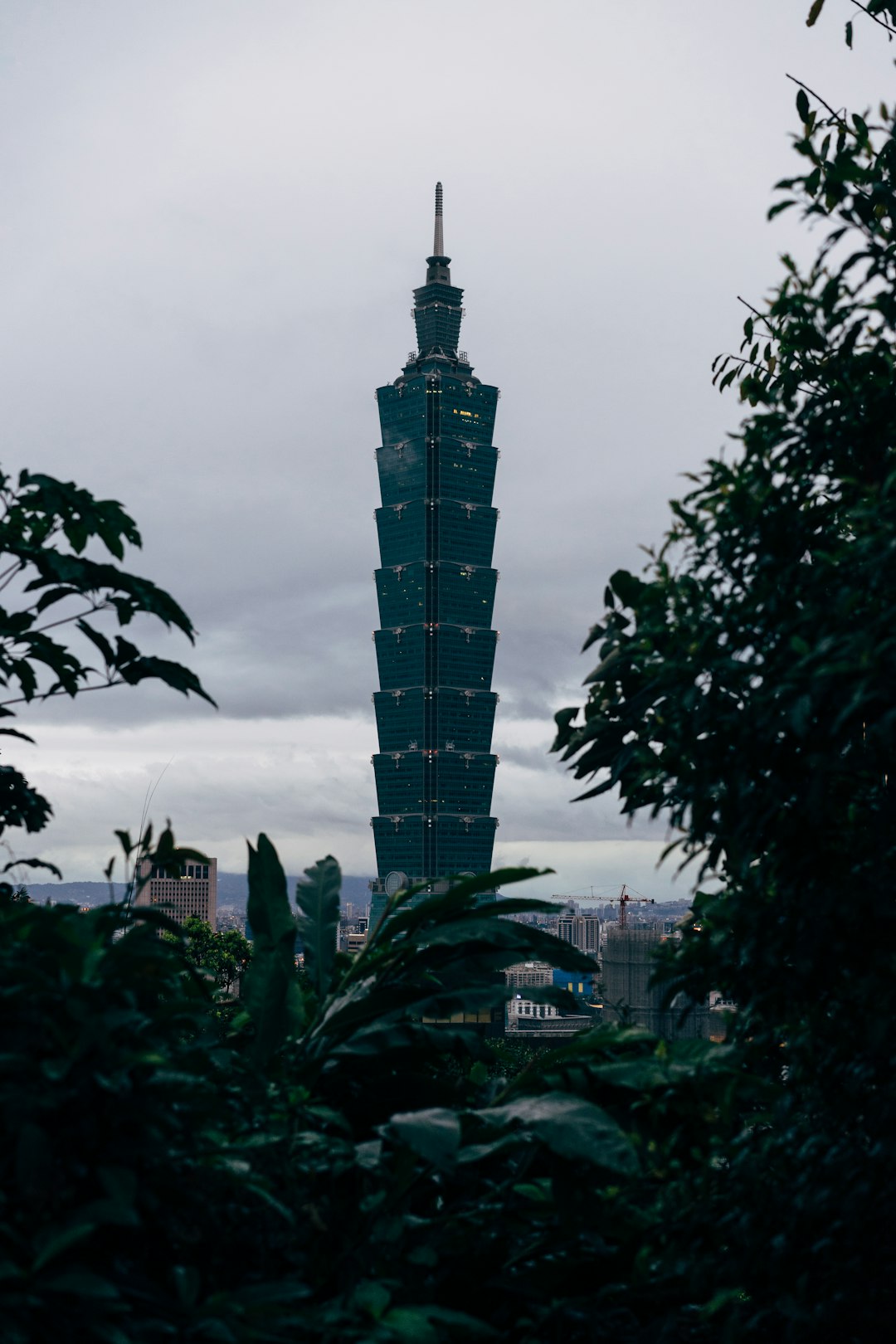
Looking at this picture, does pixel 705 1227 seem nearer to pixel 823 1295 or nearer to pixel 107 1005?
pixel 823 1295

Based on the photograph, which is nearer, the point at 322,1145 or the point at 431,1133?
the point at 431,1133

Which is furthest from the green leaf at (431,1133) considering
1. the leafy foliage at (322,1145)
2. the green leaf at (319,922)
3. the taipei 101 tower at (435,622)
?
the taipei 101 tower at (435,622)

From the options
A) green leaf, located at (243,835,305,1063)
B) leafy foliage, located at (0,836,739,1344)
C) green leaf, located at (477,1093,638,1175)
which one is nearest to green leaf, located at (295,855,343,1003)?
leafy foliage, located at (0,836,739,1344)

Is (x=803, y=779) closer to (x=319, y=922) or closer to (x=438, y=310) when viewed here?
(x=319, y=922)

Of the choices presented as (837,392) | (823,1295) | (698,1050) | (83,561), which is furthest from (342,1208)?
(837,392)

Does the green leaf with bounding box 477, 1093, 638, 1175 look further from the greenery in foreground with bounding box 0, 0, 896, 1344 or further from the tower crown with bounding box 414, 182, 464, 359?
the tower crown with bounding box 414, 182, 464, 359

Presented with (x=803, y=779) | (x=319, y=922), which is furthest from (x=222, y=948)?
(x=803, y=779)

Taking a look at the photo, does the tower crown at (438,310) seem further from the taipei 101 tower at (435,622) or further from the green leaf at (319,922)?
the green leaf at (319,922)
